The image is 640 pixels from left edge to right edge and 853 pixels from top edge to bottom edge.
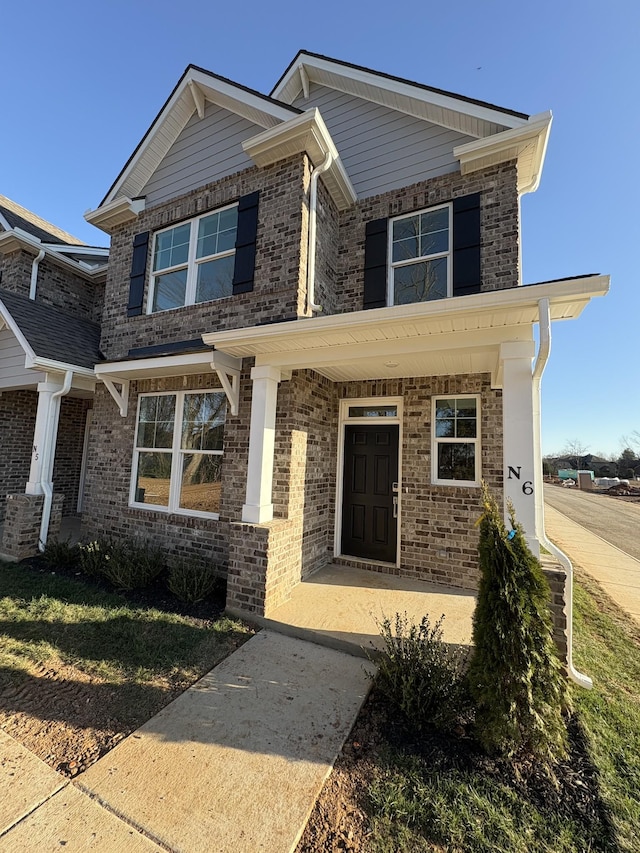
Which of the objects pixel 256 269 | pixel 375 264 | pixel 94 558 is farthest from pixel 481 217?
pixel 94 558

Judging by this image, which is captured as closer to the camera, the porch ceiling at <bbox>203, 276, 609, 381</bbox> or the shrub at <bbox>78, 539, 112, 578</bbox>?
the porch ceiling at <bbox>203, 276, 609, 381</bbox>

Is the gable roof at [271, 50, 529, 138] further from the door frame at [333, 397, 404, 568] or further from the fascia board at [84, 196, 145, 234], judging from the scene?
the door frame at [333, 397, 404, 568]

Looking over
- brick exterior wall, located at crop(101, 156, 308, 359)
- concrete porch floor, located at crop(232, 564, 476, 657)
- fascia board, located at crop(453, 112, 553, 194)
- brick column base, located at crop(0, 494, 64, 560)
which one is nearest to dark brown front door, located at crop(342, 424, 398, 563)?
concrete porch floor, located at crop(232, 564, 476, 657)

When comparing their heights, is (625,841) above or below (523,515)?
below

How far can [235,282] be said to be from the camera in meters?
5.70

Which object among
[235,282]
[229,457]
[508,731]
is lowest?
[508,731]

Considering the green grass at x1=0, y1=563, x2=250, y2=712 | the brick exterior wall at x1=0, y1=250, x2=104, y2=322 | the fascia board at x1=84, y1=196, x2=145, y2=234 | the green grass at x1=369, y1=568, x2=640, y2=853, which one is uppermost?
the fascia board at x1=84, y1=196, x2=145, y2=234

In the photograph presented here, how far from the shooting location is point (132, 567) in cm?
506

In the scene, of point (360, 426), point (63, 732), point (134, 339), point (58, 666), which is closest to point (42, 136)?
point (134, 339)

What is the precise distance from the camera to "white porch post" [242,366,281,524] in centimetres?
455

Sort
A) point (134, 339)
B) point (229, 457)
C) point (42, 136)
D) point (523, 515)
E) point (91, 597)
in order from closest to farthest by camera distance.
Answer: point (523, 515), point (91, 597), point (229, 457), point (134, 339), point (42, 136)

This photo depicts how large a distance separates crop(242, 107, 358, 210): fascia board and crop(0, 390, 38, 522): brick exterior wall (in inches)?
291

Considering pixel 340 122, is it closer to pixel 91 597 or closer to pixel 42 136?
pixel 42 136

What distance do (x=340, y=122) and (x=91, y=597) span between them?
8613 millimetres
